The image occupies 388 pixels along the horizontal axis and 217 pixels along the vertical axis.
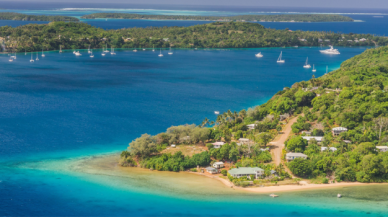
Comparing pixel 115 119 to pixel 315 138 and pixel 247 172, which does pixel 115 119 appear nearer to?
pixel 247 172

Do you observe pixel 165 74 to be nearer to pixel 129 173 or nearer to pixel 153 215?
pixel 129 173

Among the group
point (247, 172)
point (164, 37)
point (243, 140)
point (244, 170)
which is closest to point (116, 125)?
point (243, 140)

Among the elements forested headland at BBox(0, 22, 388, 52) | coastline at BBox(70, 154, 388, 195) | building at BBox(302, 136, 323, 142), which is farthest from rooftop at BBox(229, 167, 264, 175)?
forested headland at BBox(0, 22, 388, 52)

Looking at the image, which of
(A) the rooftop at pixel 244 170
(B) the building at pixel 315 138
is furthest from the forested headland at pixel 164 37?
(A) the rooftop at pixel 244 170

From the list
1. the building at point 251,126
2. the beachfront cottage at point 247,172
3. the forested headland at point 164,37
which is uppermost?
the forested headland at point 164,37

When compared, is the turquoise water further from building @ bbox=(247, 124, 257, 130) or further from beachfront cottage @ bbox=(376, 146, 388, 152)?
building @ bbox=(247, 124, 257, 130)

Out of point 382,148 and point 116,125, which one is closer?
point 382,148

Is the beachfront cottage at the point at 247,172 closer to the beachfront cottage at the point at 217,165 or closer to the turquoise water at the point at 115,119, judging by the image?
the beachfront cottage at the point at 217,165
